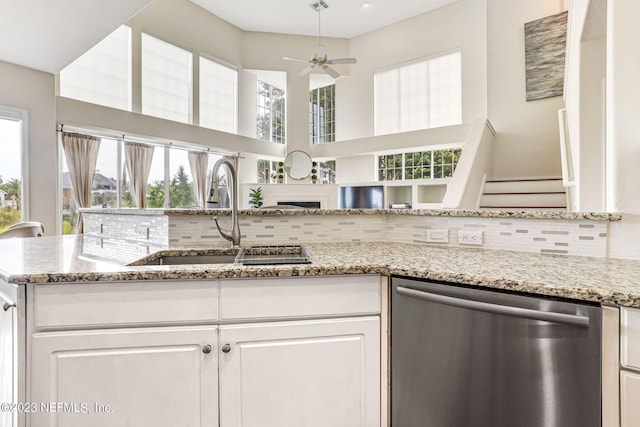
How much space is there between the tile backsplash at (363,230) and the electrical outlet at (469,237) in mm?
20

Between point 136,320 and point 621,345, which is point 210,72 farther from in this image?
point 621,345

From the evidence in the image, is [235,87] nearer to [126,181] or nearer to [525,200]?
[126,181]

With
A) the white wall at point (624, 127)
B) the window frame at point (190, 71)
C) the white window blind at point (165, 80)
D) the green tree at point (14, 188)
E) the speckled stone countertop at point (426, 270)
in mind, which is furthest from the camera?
the white window blind at point (165, 80)

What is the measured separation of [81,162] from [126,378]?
188 inches

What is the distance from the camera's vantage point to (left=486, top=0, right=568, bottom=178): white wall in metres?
4.84

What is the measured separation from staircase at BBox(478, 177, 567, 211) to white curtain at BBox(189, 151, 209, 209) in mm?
4812

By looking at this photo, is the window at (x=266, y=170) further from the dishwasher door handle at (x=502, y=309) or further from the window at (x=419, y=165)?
the dishwasher door handle at (x=502, y=309)

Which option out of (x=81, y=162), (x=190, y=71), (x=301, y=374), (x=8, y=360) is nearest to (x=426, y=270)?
(x=301, y=374)

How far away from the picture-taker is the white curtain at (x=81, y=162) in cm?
464

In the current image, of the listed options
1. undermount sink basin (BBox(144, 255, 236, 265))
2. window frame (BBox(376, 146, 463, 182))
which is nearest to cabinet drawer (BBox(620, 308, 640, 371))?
undermount sink basin (BBox(144, 255, 236, 265))

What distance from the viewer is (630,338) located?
2.79 feet

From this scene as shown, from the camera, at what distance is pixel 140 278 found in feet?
3.67

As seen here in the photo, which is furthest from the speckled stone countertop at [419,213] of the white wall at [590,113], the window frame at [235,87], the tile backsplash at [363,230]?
the window frame at [235,87]

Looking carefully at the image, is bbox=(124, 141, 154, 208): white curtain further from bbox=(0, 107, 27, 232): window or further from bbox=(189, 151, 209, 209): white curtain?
bbox=(0, 107, 27, 232): window
